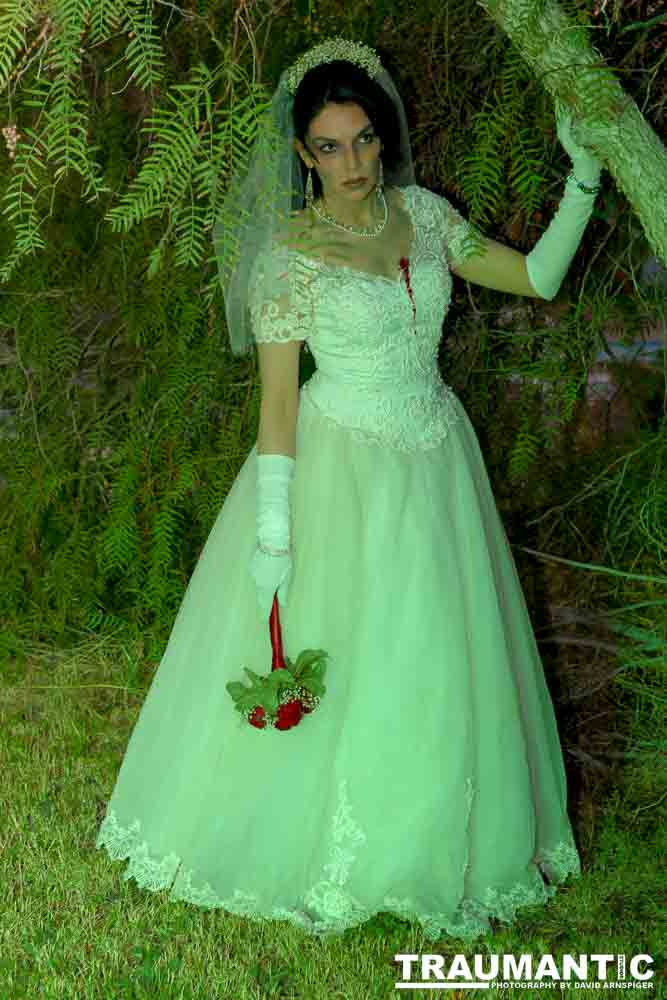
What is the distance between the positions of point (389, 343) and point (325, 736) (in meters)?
0.85

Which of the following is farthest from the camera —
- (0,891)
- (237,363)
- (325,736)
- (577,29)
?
(237,363)

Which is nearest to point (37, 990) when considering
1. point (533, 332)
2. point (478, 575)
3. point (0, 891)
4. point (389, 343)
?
point (0, 891)

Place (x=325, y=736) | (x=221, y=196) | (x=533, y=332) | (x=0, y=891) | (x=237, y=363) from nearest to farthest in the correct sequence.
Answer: (x=221, y=196)
(x=325, y=736)
(x=0, y=891)
(x=533, y=332)
(x=237, y=363)

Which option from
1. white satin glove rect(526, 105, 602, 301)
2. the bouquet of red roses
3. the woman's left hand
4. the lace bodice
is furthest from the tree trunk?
the bouquet of red roses

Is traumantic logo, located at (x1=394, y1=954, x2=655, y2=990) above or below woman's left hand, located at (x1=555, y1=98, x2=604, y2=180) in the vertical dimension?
below

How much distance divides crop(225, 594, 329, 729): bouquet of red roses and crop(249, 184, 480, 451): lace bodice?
48 centimetres

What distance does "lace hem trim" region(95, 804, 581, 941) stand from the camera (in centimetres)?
262

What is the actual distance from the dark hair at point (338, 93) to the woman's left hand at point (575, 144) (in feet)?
1.47

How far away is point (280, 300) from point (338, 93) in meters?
0.45

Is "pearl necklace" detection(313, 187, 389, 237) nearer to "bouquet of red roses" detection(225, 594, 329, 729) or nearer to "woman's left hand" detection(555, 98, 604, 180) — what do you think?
"woman's left hand" detection(555, 98, 604, 180)

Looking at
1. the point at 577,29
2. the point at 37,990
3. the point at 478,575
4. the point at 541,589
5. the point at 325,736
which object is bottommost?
the point at 541,589

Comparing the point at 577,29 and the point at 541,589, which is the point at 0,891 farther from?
the point at 577,29

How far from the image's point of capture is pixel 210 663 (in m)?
2.88

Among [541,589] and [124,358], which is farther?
[124,358]
